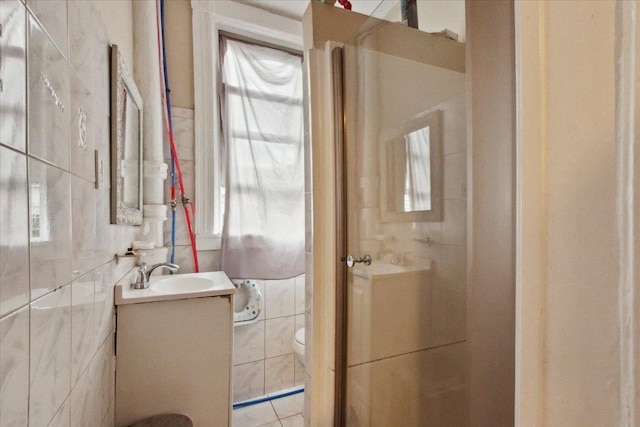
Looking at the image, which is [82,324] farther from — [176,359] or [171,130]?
[171,130]

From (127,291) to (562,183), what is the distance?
1.40 m

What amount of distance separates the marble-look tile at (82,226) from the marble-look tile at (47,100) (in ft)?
0.31

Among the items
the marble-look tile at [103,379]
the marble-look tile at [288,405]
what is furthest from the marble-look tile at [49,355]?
the marble-look tile at [288,405]

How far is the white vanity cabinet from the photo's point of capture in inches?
44.6

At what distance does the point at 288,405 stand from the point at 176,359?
0.91 metres

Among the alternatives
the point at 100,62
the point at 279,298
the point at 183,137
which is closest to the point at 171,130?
the point at 183,137

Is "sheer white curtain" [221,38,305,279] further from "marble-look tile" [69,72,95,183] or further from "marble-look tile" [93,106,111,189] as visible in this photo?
"marble-look tile" [69,72,95,183]

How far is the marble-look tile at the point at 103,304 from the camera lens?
88 cm

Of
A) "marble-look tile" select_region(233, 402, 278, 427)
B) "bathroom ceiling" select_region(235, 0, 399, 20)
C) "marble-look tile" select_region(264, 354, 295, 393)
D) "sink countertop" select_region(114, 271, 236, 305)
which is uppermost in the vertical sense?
"bathroom ceiling" select_region(235, 0, 399, 20)

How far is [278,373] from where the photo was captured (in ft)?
6.22

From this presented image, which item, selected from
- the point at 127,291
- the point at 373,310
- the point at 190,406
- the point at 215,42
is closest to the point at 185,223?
the point at 127,291

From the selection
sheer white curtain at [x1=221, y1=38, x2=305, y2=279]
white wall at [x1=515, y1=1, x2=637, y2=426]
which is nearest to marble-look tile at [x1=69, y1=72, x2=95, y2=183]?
white wall at [x1=515, y1=1, x2=637, y2=426]

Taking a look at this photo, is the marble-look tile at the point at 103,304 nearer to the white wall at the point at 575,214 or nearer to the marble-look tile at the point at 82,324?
the marble-look tile at the point at 82,324

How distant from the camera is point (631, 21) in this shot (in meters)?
0.21
